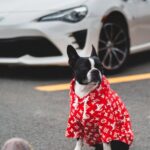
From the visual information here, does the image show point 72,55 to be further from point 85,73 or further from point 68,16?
point 68,16

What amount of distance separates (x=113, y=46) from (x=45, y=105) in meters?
1.86

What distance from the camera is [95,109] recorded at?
13.6 feet

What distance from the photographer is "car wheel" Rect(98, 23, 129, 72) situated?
7.51 m

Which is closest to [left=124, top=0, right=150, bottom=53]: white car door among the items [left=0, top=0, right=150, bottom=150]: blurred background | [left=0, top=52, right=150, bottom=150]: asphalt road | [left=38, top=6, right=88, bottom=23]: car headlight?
[left=0, top=0, right=150, bottom=150]: blurred background

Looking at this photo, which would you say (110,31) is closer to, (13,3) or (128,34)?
(128,34)

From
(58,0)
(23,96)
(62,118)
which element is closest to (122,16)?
(58,0)

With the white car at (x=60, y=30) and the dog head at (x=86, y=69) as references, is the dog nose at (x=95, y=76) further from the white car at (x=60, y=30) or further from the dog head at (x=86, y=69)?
the white car at (x=60, y=30)

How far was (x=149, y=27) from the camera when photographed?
8.22 meters

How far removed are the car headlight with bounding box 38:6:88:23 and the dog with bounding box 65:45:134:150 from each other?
2.95 m

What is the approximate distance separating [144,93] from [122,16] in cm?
150

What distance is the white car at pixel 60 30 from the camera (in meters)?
7.14

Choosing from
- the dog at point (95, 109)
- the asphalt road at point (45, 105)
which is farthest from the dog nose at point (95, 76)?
the asphalt road at point (45, 105)

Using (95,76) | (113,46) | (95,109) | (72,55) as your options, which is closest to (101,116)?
(95,109)

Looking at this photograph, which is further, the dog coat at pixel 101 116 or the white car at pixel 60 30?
the white car at pixel 60 30
